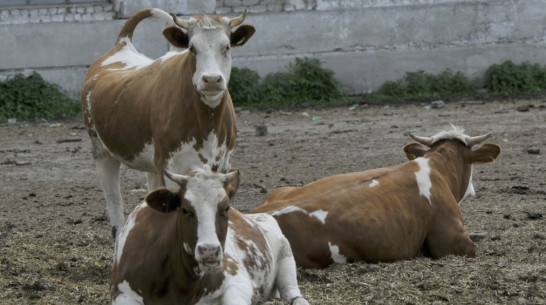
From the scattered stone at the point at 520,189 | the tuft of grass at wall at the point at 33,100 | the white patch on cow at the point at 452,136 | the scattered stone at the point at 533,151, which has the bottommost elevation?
the tuft of grass at wall at the point at 33,100

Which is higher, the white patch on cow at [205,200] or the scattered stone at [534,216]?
the white patch on cow at [205,200]

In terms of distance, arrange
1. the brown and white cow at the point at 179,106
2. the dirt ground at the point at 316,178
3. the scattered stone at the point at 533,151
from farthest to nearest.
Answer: the scattered stone at the point at 533,151 → the brown and white cow at the point at 179,106 → the dirt ground at the point at 316,178

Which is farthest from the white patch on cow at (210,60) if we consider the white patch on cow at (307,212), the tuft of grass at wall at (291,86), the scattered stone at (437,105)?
the tuft of grass at wall at (291,86)

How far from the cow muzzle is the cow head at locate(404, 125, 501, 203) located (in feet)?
11.4

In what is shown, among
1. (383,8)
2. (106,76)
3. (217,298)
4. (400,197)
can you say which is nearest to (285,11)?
(383,8)

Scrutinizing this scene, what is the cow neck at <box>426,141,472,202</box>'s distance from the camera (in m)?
7.96

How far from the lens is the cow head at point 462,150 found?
8.09 metres

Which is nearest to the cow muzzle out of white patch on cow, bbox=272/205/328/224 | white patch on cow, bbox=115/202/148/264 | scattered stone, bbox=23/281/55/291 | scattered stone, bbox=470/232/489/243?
white patch on cow, bbox=115/202/148/264

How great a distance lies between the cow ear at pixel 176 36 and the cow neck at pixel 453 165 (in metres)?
2.19

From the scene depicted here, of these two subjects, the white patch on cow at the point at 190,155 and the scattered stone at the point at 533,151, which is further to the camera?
the scattered stone at the point at 533,151

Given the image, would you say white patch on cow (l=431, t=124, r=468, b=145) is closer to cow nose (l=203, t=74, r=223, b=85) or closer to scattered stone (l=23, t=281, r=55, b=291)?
cow nose (l=203, t=74, r=223, b=85)

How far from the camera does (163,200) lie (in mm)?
5316

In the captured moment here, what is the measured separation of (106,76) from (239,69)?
851cm

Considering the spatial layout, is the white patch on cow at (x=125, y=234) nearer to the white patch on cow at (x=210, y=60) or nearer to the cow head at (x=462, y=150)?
the white patch on cow at (x=210, y=60)
